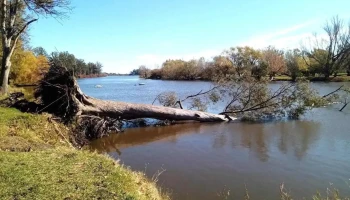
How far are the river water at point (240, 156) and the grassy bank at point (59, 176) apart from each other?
182 centimetres

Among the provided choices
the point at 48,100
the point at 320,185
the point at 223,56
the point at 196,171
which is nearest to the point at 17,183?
the point at 196,171

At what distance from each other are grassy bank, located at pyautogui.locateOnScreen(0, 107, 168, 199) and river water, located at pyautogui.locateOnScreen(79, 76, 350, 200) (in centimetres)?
182

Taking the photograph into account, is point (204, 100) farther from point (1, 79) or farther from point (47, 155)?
point (47, 155)

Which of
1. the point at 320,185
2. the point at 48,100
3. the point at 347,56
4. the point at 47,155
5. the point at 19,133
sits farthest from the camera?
the point at 347,56

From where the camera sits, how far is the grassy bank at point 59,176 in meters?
4.33

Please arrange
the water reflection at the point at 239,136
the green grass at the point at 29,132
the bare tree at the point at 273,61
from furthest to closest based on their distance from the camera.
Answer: the bare tree at the point at 273,61 → the water reflection at the point at 239,136 → the green grass at the point at 29,132

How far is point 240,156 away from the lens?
9.91 metres

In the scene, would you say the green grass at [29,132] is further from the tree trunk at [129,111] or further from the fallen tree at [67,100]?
the tree trunk at [129,111]

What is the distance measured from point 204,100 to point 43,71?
419 inches

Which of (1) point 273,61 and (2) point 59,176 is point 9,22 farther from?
(1) point 273,61

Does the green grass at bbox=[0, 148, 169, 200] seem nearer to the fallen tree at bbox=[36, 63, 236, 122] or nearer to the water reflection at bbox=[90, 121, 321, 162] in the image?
the water reflection at bbox=[90, 121, 321, 162]

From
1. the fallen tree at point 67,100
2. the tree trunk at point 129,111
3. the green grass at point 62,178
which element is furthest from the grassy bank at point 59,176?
the tree trunk at point 129,111

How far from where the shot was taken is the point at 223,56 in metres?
67.2

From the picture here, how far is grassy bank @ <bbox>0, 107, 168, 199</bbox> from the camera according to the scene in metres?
4.33
